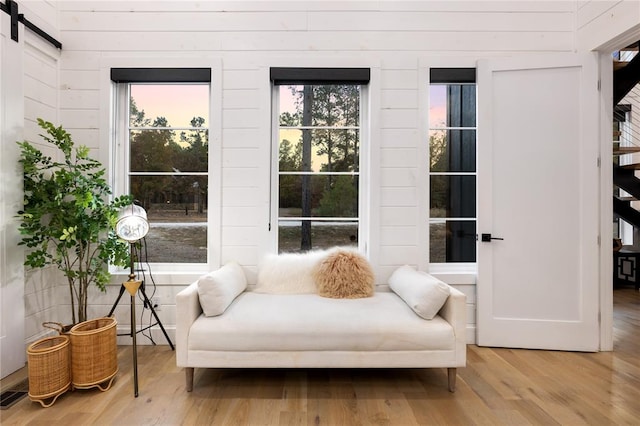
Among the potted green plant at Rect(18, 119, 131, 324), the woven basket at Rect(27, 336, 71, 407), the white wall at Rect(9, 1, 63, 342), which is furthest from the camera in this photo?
the white wall at Rect(9, 1, 63, 342)

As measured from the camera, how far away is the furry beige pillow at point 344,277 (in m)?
2.62

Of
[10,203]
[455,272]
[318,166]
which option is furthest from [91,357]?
[455,272]

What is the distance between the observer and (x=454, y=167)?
312 cm

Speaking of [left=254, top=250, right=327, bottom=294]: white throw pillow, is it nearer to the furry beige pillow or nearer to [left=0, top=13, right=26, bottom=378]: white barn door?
the furry beige pillow

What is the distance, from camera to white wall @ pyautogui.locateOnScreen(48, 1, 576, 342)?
2926 mm

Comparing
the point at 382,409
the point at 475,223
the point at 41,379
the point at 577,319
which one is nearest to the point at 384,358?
the point at 382,409

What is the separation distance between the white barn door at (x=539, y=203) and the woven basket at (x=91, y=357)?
287 centimetres

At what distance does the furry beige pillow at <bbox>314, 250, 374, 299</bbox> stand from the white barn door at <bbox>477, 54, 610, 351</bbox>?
1.03 meters

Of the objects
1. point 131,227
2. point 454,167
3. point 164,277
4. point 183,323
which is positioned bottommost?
point 183,323

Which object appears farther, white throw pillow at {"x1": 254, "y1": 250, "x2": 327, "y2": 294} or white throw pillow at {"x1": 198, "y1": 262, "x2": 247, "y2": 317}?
white throw pillow at {"x1": 254, "y1": 250, "x2": 327, "y2": 294}

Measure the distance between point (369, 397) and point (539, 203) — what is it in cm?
211

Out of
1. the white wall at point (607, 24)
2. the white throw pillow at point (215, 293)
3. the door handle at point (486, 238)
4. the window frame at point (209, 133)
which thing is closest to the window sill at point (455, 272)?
the door handle at point (486, 238)

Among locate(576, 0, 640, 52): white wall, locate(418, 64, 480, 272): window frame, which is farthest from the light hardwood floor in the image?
locate(576, 0, 640, 52): white wall

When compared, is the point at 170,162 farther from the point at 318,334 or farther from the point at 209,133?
the point at 318,334
